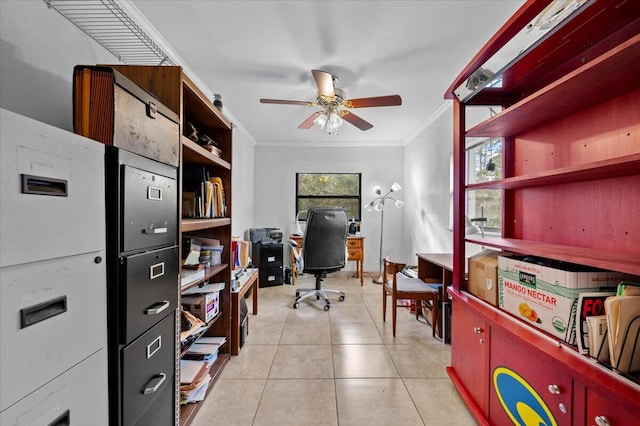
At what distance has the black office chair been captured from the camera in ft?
9.46

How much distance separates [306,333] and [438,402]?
3.89 ft

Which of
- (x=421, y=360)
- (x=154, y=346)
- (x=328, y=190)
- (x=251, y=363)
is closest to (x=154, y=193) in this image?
(x=154, y=346)

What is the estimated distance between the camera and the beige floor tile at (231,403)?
1.39 m

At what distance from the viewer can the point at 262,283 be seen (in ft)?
12.5

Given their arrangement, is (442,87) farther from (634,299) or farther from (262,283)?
(262,283)

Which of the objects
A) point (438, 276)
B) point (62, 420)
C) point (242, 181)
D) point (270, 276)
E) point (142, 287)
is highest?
point (242, 181)

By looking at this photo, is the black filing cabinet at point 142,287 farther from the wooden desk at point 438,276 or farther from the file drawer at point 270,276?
the file drawer at point 270,276

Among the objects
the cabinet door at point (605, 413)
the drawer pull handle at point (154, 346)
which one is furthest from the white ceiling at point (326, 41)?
the cabinet door at point (605, 413)

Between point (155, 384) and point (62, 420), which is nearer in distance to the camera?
point (62, 420)

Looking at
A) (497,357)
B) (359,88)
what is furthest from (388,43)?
(497,357)

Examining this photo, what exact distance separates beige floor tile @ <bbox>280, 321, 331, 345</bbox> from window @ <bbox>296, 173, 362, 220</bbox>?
2.42 m

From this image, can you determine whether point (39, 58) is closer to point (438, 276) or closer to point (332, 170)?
point (438, 276)

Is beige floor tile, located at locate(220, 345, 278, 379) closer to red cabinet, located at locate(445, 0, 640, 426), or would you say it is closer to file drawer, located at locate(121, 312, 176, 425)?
file drawer, located at locate(121, 312, 176, 425)

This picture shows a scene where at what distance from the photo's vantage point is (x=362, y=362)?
1.92m
